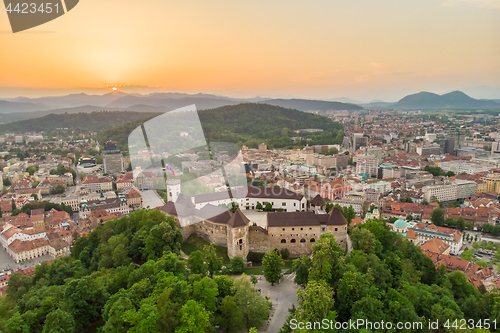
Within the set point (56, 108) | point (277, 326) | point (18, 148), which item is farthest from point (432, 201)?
point (56, 108)

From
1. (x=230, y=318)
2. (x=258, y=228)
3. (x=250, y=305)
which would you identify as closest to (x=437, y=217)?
(x=258, y=228)

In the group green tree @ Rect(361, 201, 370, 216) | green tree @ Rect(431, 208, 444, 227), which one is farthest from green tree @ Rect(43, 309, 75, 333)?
green tree @ Rect(431, 208, 444, 227)

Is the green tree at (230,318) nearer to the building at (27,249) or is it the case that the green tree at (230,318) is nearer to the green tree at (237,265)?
the green tree at (237,265)

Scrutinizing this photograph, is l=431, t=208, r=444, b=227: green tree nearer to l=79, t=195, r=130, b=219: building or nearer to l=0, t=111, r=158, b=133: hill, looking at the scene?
l=79, t=195, r=130, b=219: building

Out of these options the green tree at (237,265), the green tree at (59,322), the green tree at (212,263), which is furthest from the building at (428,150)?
the green tree at (59,322)

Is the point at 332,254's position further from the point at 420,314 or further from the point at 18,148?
the point at 18,148

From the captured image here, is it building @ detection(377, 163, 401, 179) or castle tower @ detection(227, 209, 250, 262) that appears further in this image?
building @ detection(377, 163, 401, 179)
